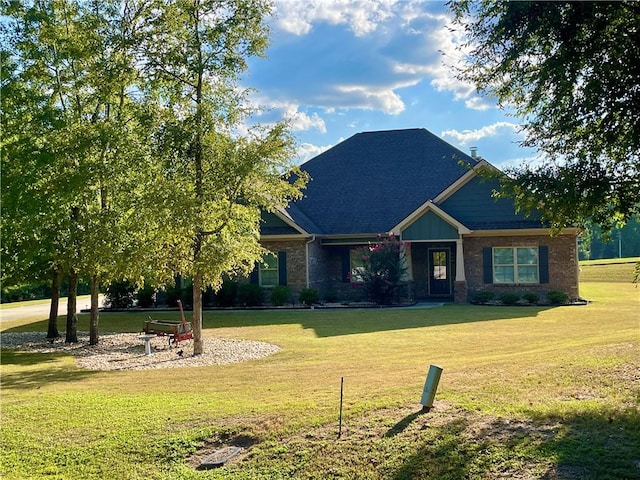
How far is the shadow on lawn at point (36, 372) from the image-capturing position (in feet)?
35.3

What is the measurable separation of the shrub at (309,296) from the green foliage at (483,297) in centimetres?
621

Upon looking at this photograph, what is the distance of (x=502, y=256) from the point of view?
23625 mm

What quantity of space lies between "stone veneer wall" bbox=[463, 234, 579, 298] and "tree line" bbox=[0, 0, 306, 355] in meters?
12.5

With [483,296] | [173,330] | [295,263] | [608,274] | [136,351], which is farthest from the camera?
[608,274]

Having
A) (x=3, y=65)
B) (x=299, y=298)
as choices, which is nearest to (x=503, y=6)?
(x=3, y=65)

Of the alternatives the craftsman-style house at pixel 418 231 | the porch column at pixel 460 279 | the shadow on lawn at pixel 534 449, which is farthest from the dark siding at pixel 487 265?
the shadow on lawn at pixel 534 449

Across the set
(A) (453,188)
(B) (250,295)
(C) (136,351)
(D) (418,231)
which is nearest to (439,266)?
(D) (418,231)

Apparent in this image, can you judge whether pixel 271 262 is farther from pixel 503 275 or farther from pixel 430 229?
pixel 503 275

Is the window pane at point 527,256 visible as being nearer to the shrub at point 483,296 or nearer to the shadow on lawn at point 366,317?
the shrub at point 483,296

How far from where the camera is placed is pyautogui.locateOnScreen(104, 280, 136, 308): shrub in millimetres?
25031

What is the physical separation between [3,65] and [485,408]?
1374 centimetres

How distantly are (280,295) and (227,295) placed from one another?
2.36 metres

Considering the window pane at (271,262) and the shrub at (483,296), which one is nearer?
the shrub at (483,296)

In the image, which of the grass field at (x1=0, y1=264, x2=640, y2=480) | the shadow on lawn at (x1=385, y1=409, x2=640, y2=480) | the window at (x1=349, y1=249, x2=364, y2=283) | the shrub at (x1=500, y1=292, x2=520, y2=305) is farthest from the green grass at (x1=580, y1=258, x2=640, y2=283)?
the shadow on lawn at (x1=385, y1=409, x2=640, y2=480)
